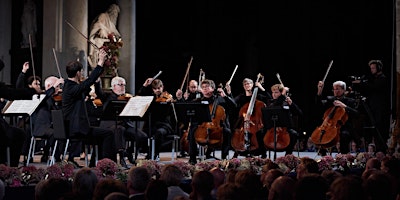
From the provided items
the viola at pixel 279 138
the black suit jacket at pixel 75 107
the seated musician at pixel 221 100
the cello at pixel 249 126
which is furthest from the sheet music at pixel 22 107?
the viola at pixel 279 138

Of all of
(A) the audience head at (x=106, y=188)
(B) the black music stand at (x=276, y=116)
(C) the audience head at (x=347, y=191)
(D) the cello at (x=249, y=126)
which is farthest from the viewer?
(D) the cello at (x=249, y=126)

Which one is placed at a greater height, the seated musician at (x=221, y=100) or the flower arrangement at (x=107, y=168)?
the seated musician at (x=221, y=100)

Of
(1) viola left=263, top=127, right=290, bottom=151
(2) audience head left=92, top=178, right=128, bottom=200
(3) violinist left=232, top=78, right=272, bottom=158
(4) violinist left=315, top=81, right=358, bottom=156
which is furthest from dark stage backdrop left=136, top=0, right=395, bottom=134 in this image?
(2) audience head left=92, top=178, right=128, bottom=200

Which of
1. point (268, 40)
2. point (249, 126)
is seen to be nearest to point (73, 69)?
point (249, 126)

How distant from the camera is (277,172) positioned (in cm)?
500

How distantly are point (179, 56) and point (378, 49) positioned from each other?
14.4 feet

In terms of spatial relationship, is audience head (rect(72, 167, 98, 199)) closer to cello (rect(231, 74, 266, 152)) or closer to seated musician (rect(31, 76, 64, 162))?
seated musician (rect(31, 76, 64, 162))

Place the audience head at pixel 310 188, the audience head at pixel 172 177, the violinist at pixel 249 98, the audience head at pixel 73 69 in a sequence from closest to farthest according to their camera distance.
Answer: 1. the audience head at pixel 310 188
2. the audience head at pixel 172 177
3. the audience head at pixel 73 69
4. the violinist at pixel 249 98

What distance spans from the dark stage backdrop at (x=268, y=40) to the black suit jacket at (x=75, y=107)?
7.14 m

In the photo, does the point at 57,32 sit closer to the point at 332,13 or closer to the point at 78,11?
the point at 78,11

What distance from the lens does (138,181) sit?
15.1 ft

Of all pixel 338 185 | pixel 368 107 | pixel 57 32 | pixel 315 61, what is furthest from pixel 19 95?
pixel 315 61

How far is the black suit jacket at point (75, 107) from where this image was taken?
792cm

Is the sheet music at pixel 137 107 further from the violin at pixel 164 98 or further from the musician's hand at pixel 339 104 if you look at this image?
the musician's hand at pixel 339 104
